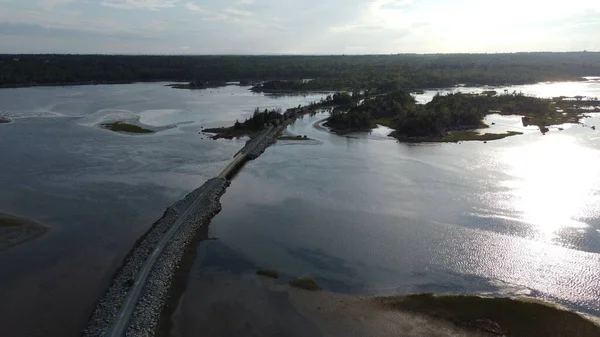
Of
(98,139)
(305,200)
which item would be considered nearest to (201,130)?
(98,139)

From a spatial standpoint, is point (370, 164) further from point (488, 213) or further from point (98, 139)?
point (98, 139)

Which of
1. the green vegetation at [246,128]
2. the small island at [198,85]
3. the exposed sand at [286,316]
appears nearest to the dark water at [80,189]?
the green vegetation at [246,128]

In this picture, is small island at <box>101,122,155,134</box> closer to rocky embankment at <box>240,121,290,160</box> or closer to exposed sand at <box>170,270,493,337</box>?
rocky embankment at <box>240,121,290,160</box>

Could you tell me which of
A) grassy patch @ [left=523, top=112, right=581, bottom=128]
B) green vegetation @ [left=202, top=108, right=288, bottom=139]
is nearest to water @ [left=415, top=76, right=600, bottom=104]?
grassy patch @ [left=523, top=112, right=581, bottom=128]

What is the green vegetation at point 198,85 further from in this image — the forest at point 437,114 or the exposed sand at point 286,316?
the exposed sand at point 286,316

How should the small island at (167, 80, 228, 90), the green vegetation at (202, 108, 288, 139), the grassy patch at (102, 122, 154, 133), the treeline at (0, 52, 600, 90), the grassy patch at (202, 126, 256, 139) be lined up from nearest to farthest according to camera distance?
the grassy patch at (202, 126, 256, 139) < the green vegetation at (202, 108, 288, 139) < the grassy patch at (102, 122, 154, 133) < the treeline at (0, 52, 600, 90) < the small island at (167, 80, 228, 90)
